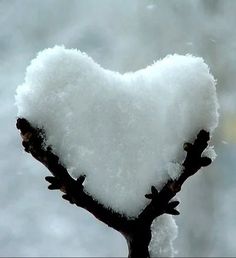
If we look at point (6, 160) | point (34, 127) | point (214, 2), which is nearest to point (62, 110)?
point (34, 127)

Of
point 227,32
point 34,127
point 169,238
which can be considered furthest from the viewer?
point 227,32

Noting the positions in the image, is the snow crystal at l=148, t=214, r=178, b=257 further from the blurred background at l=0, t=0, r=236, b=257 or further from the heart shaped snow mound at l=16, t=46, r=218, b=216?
the blurred background at l=0, t=0, r=236, b=257

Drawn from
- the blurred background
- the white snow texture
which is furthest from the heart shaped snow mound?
the blurred background

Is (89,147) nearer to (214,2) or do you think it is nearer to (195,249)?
(195,249)

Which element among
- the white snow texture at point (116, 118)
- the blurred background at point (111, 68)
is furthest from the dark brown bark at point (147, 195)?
the blurred background at point (111, 68)

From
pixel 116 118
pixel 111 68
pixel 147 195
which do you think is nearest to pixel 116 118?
pixel 116 118

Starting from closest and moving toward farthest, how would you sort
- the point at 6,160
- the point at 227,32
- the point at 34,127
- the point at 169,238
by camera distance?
the point at 34,127 < the point at 169,238 < the point at 6,160 < the point at 227,32

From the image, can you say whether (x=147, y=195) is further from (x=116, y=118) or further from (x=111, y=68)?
(x=111, y=68)
